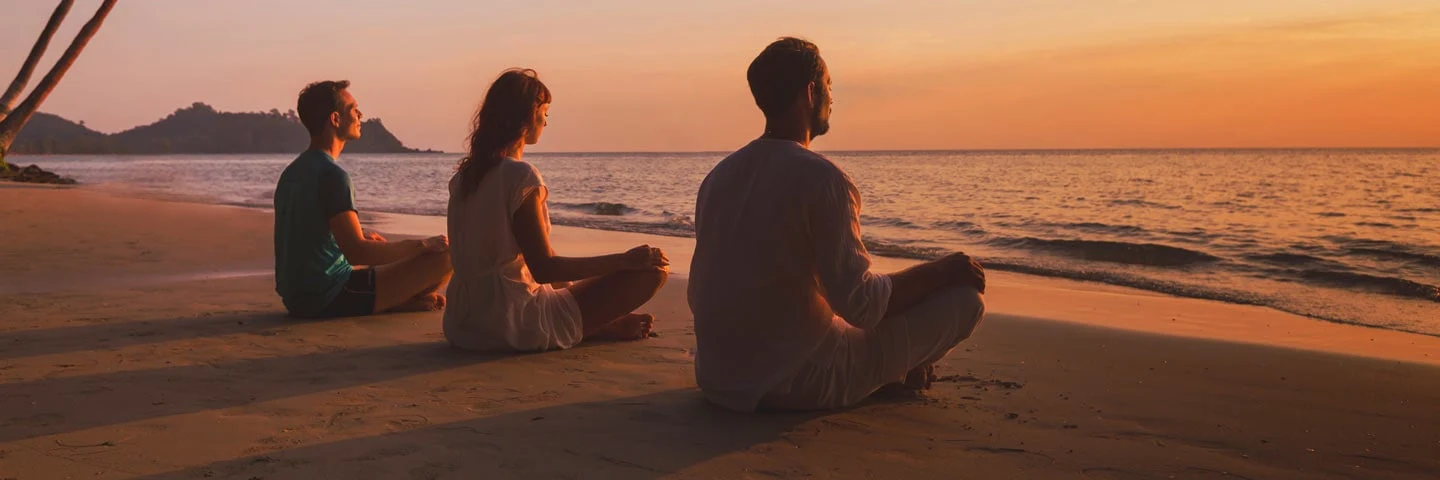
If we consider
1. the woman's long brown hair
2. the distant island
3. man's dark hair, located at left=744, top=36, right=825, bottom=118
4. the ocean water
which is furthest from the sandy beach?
the distant island

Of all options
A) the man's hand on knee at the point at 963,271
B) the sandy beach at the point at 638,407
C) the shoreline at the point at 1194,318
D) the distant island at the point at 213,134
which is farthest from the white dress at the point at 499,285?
the distant island at the point at 213,134

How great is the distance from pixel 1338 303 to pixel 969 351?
18.7 feet

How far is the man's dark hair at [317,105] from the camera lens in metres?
6.22

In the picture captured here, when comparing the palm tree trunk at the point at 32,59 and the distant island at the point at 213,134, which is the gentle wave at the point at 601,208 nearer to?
the palm tree trunk at the point at 32,59

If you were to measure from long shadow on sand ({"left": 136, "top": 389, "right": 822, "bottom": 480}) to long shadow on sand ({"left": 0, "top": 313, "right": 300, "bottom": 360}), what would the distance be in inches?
108

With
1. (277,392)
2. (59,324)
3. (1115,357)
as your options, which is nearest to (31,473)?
(277,392)

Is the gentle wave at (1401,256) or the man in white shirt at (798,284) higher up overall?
the man in white shirt at (798,284)

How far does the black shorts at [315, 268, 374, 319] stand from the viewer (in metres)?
6.80

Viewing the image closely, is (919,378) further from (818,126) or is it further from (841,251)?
(818,126)

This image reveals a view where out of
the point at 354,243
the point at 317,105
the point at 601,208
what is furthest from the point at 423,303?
the point at 601,208

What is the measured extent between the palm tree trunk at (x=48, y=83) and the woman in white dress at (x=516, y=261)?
1671 millimetres

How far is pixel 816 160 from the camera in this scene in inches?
146

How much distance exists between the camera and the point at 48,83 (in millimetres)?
4211

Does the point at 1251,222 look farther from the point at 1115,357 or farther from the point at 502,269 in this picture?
the point at 502,269
